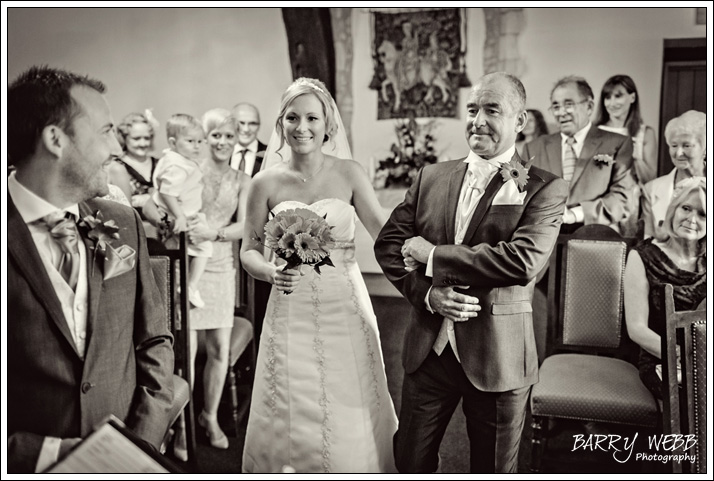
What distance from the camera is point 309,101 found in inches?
112

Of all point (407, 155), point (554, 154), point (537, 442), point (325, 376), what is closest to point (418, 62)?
point (407, 155)

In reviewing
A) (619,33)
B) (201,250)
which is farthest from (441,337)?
(619,33)

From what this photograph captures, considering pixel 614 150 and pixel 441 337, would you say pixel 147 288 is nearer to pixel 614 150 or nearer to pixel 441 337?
pixel 441 337

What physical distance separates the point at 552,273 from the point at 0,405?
8.45 feet

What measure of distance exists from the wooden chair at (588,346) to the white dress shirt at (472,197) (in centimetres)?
65

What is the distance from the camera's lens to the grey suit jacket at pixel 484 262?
251 cm

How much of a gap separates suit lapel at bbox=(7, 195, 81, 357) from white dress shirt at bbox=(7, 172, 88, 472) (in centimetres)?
3

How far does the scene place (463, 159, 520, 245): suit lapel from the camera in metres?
2.58

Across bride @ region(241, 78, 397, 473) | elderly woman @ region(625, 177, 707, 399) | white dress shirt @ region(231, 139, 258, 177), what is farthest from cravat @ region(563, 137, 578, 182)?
white dress shirt @ region(231, 139, 258, 177)

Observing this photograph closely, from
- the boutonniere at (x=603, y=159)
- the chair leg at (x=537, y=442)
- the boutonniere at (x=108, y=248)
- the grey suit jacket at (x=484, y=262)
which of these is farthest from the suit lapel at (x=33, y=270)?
the boutonniere at (x=603, y=159)

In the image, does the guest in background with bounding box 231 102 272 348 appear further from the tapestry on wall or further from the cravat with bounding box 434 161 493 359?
the cravat with bounding box 434 161 493 359

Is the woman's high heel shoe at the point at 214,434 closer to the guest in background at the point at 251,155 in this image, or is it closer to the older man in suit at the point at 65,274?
the guest in background at the point at 251,155

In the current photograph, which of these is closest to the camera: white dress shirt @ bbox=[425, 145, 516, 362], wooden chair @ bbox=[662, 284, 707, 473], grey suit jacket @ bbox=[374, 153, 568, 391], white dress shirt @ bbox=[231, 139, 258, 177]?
grey suit jacket @ bbox=[374, 153, 568, 391]

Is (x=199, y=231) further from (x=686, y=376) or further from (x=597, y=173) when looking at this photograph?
(x=686, y=376)
